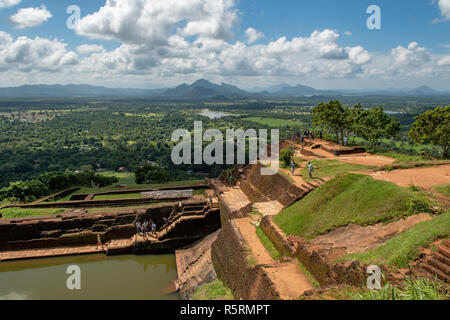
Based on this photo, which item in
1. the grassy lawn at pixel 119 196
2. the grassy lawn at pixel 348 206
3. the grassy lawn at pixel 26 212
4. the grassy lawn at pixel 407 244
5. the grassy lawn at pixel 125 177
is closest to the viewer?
the grassy lawn at pixel 407 244

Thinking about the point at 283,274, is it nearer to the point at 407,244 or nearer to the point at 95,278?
the point at 407,244

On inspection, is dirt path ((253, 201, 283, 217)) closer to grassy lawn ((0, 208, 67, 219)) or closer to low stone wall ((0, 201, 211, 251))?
low stone wall ((0, 201, 211, 251))

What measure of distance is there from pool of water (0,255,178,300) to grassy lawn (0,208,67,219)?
4253 millimetres

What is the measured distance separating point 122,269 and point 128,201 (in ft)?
23.3

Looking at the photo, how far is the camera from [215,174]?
153 feet

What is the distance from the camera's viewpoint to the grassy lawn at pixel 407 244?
7.49m

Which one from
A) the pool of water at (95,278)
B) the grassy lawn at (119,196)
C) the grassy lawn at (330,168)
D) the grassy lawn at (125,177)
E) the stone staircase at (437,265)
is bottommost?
the grassy lawn at (125,177)

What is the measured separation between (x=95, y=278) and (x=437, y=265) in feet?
45.5

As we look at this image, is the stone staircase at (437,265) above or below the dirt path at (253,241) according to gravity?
above

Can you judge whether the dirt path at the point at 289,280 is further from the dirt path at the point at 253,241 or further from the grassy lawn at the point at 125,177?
the grassy lawn at the point at 125,177

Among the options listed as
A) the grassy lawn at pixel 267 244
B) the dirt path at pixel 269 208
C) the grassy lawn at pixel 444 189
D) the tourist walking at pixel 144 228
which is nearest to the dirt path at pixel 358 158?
the dirt path at pixel 269 208

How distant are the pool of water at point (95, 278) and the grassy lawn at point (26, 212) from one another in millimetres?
4253
